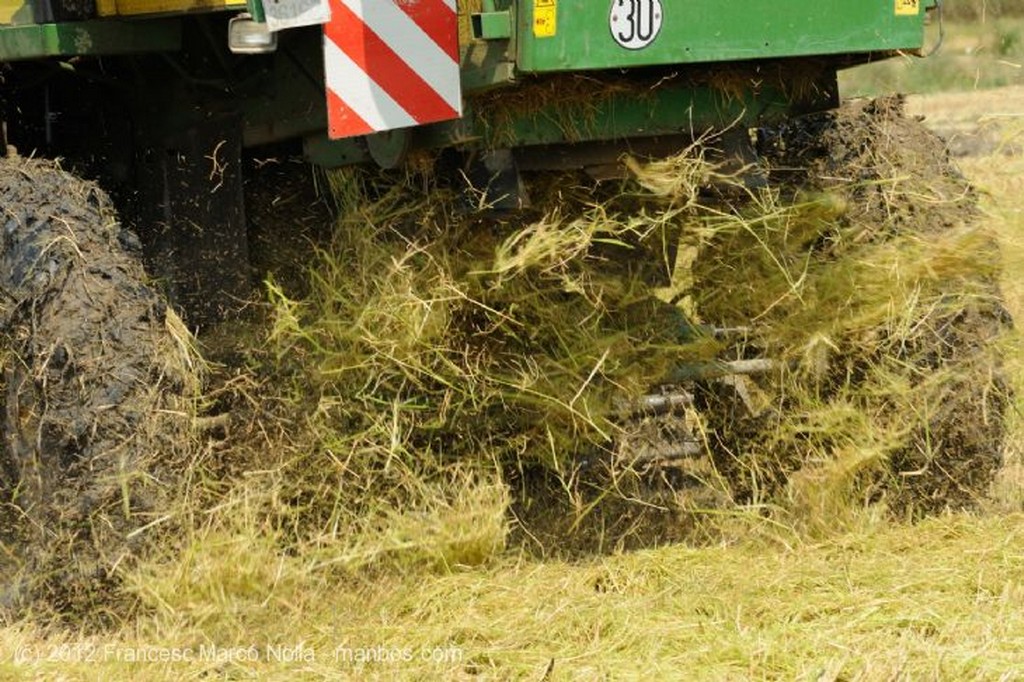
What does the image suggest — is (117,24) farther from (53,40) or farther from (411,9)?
(411,9)

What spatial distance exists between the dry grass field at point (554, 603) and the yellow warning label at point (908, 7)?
615 mm

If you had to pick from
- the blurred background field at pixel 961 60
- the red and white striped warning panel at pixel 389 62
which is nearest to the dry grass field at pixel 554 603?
the red and white striped warning panel at pixel 389 62

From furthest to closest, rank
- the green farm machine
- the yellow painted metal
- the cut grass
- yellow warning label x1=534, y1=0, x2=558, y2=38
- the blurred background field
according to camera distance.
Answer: the blurred background field, the yellow painted metal, the green farm machine, yellow warning label x1=534, y1=0, x2=558, y2=38, the cut grass

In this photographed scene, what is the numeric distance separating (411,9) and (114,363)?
3.57 feet

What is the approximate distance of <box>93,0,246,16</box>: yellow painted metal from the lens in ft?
13.8

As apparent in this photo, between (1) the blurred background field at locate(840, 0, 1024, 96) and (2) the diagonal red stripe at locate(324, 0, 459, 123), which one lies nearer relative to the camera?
(2) the diagonal red stripe at locate(324, 0, 459, 123)

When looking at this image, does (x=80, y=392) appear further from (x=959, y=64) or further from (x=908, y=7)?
(x=959, y=64)

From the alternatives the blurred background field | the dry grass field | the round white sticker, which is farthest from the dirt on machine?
the blurred background field

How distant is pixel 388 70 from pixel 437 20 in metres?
0.17

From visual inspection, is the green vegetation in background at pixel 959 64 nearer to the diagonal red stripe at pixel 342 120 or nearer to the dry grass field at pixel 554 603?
the dry grass field at pixel 554 603

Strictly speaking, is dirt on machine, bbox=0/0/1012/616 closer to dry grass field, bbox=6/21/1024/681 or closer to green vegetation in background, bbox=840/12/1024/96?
dry grass field, bbox=6/21/1024/681

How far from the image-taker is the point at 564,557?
4738 millimetres

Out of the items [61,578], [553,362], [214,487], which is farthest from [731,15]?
[61,578]

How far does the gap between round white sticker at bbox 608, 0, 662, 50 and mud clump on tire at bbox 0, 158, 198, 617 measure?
4.30 ft
